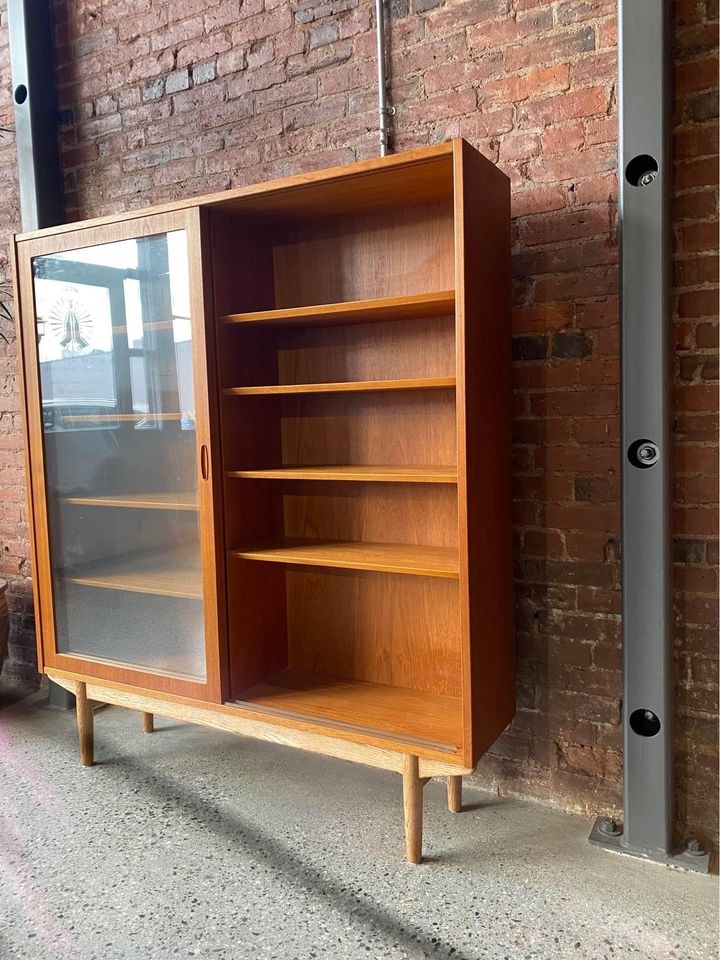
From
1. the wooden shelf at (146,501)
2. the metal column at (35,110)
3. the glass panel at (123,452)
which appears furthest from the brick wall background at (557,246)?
the wooden shelf at (146,501)

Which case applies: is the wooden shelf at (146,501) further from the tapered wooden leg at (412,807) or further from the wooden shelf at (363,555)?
the tapered wooden leg at (412,807)

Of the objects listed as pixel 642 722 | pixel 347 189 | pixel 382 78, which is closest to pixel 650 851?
pixel 642 722

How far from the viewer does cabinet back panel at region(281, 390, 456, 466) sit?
2.33 m

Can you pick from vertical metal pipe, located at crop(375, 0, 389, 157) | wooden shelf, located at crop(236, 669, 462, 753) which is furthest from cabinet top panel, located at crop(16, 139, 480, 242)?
wooden shelf, located at crop(236, 669, 462, 753)

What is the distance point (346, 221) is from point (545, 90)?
2.29 feet

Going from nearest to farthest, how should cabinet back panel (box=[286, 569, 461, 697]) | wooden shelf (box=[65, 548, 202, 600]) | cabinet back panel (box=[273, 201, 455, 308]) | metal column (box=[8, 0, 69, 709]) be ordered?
1. cabinet back panel (box=[273, 201, 455, 308])
2. cabinet back panel (box=[286, 569, 461, 697])
3. wooden shelf (box=[65, 548, 202, 600])
4. metal column (box=[8, 0, 69, 709])

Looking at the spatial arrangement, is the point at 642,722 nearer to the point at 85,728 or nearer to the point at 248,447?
the point at 248,447

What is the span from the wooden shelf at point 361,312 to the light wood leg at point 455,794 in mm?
1427

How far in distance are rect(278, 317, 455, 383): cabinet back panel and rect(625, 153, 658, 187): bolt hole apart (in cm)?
63

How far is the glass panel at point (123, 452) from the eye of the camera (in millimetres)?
2447

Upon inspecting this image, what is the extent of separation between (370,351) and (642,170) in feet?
3.08

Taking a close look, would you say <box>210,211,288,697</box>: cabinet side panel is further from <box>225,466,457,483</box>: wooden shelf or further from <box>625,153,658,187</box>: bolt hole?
<box>625,153,658,187</box>: bolt hole

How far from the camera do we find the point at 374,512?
2.48 m

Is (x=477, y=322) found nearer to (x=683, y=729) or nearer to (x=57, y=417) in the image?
(x=683, y=729)
